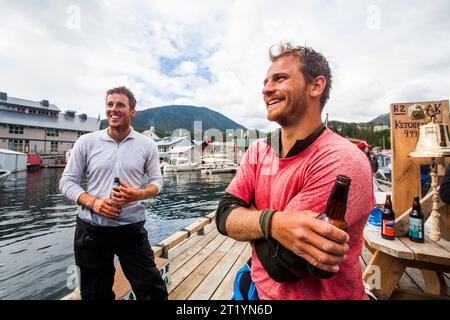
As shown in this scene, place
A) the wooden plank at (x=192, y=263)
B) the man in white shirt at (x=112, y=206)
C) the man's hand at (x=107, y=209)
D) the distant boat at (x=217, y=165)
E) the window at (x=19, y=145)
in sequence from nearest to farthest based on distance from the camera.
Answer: the man's hand at (x=107, y=209)
the man in white shirt at (x=112, y=206)
the wooden plank at (x=192, y=263)
the window at (x=19, y=145)
the distant boat at (x=217, y=165)

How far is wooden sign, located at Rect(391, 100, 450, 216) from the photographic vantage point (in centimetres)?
287

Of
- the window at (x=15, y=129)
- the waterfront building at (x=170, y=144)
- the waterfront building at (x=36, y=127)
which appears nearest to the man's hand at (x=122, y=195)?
the waterfront building at (x=170, y=144)

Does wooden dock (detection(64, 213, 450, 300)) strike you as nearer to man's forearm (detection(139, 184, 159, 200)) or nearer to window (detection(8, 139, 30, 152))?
man's forearm (detection(139, 184, 159, 200))

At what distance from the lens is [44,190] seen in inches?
781

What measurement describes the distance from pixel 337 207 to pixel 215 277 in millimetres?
3022

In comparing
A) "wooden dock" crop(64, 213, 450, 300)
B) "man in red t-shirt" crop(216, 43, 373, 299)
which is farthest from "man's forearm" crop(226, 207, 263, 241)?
"wooden dock" crop(64, 213, 450, 300)

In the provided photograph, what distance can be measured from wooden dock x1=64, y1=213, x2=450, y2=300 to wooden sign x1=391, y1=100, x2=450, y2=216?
1.15 m

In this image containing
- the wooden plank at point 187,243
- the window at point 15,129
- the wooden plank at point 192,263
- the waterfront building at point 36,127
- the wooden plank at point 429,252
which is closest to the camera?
the wooden plank at point 429,252

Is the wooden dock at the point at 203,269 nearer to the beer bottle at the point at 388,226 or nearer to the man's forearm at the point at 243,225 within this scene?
the beer bottle at the point at 388,226

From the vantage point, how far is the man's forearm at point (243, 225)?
110 cm
